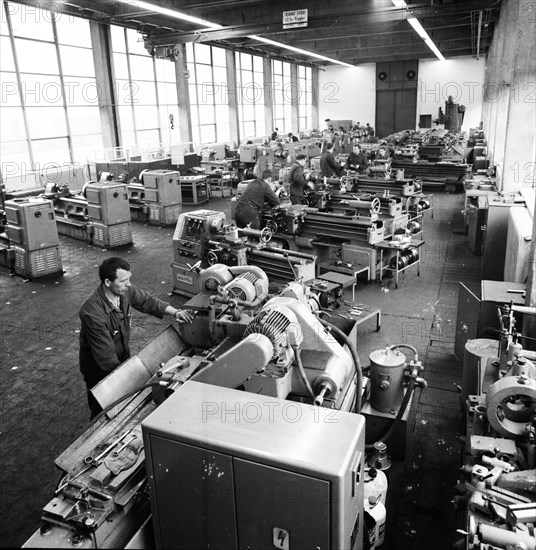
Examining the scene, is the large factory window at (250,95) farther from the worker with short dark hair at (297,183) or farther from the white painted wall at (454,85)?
the worker with short dark hair at (297,183)

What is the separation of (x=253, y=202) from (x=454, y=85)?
19819 mm

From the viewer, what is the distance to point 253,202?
241 inches

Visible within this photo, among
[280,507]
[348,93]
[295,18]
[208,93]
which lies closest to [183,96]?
[208,93]

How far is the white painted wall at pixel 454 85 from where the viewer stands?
21922 mm

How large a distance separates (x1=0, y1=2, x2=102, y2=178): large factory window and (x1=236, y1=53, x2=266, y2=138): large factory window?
723 cm

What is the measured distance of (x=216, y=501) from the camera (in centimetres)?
173

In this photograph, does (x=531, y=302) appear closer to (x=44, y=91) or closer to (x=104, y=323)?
(x=104, y=323)

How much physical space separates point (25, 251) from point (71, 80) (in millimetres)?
6711

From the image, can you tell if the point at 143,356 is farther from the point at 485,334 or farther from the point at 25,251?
the point at 25,251

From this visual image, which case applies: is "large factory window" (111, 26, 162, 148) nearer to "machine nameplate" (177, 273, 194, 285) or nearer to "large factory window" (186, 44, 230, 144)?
"large factory window" (186, 44, 230, 144)

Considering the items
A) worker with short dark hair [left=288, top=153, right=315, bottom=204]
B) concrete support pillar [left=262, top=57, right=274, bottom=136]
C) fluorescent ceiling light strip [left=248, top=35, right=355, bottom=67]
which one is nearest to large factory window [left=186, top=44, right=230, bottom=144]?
fluorescent ceiling light strip [left=248, top=35, right=355, bottom=67]

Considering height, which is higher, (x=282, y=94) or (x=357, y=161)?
(x=282, y=94)

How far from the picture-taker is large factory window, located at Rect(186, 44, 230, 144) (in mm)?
15844

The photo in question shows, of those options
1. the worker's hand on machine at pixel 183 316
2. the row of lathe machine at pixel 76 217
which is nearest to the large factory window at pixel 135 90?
the row of lathe machine at pixel 76 217
